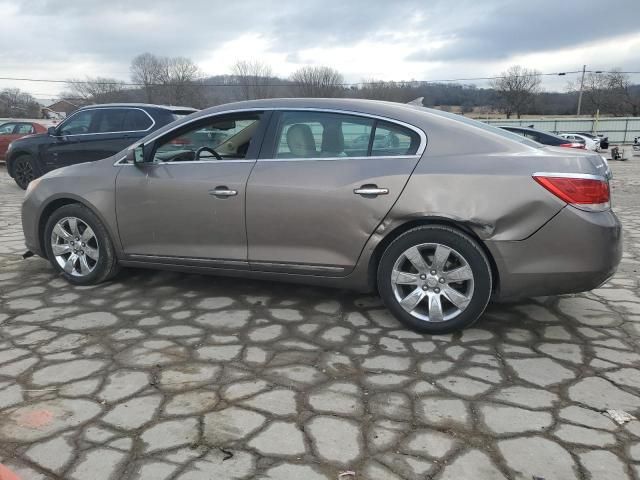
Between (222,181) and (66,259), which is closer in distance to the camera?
(222,181)

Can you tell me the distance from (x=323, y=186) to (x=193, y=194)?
1029 mm

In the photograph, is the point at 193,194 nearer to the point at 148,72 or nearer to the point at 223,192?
the point at 223,192

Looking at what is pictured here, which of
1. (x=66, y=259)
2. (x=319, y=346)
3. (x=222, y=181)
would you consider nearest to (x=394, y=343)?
(x=319, y=346)

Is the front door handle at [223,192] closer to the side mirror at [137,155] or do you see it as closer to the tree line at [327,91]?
the side mirror at [137,155]

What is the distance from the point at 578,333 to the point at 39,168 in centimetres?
1022

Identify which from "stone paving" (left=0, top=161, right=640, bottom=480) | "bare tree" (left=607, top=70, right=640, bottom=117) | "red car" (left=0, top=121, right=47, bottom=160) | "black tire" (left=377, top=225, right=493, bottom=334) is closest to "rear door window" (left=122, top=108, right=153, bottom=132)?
"stone paving" (left=0, top=161, right=640, bottom=480)

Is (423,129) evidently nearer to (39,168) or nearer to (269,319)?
(269,319)

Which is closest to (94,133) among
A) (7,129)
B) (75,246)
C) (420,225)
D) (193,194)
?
(75,246)

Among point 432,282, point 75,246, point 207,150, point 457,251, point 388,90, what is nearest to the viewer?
point 457,251

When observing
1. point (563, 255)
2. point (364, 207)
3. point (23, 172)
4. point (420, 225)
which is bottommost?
point (23, 172)

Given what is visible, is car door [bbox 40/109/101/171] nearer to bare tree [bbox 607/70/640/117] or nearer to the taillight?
the taillight

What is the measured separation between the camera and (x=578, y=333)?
3.61m

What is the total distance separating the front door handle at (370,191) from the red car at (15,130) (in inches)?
600

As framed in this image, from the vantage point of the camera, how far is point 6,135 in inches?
622
